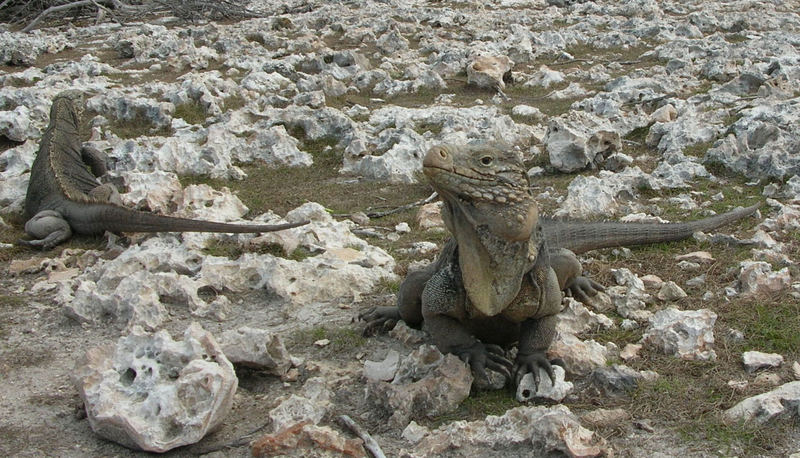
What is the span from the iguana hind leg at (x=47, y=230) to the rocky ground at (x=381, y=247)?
14 cm

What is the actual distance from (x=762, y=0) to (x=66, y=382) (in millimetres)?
13396

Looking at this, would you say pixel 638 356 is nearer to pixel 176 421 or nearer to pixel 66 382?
pixel 176 421

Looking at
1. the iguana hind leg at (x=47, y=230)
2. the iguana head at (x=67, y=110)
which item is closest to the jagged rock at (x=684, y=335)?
the iguana hind leg at (x=47, y=230)

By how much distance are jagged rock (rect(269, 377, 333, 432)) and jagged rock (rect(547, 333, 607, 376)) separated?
38.0 inches

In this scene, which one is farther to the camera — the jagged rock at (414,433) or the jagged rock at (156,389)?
the jagged rock at (414,433)

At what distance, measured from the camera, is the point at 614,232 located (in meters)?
4.45

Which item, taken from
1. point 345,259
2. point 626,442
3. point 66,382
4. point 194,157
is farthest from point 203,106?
point 626,442

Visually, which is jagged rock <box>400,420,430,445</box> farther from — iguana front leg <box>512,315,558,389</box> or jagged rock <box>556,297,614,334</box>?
jagged rock <box>556,297,614,334</box>

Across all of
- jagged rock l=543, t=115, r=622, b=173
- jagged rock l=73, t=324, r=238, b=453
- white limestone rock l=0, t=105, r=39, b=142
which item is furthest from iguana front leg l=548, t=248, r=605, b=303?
white limestone rock l=0, t=105, r=39, b=142

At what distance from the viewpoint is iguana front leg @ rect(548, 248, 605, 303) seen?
358 centimetres

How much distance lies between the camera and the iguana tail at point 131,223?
4.79 m

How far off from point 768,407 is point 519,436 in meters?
0.88

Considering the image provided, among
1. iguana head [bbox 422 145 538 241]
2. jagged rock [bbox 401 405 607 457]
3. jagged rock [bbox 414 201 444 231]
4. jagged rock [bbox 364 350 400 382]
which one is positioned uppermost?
iguana head [bbox 422 145 538 241]

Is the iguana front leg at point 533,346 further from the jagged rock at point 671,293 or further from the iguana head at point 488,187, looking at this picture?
the jagged rock at point 671,293
